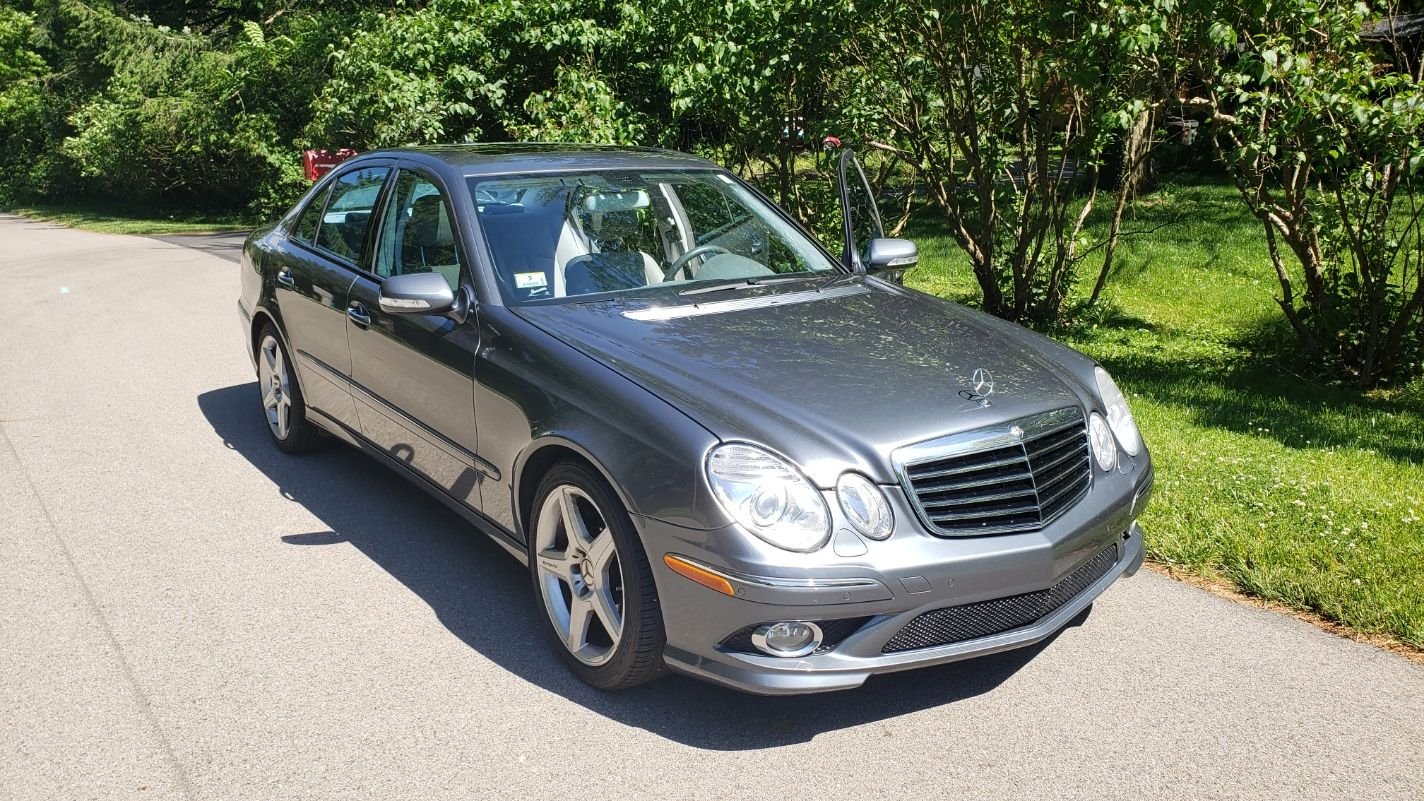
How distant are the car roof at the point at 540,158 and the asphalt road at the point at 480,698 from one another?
155cm

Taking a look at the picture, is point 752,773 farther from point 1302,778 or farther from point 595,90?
point 595,90

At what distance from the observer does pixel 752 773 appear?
136 inches

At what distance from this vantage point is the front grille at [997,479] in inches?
139

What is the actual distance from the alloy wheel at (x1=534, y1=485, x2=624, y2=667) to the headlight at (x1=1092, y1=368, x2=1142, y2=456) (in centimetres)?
172

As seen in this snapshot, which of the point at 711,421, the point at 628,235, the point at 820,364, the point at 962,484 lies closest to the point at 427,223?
the point at 628,235

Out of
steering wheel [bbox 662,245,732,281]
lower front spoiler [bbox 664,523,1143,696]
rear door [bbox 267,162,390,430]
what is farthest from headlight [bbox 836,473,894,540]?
rear door [bbox 267,162,390,430]

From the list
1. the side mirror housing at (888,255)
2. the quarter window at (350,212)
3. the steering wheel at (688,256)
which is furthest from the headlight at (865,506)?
the quarter window at (350,212)

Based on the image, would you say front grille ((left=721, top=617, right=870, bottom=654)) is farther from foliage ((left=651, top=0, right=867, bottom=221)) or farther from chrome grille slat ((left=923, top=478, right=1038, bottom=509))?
foliage ((left=651, top=0, right=867, bottom=221))

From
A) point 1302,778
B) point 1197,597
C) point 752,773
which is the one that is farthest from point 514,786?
point 1197,597

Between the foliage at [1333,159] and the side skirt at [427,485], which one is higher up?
the foliage at [1333,159]

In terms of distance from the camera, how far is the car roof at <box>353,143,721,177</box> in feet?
16.7

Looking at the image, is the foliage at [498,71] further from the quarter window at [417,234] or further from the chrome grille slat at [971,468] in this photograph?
the chrome grille slat at [971,468]

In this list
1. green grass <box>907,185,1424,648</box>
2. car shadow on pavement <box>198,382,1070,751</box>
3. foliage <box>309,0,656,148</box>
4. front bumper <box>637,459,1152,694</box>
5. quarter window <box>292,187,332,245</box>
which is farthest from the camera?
foliage <box>309,0,656,148</box>

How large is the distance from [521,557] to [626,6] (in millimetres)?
9485
